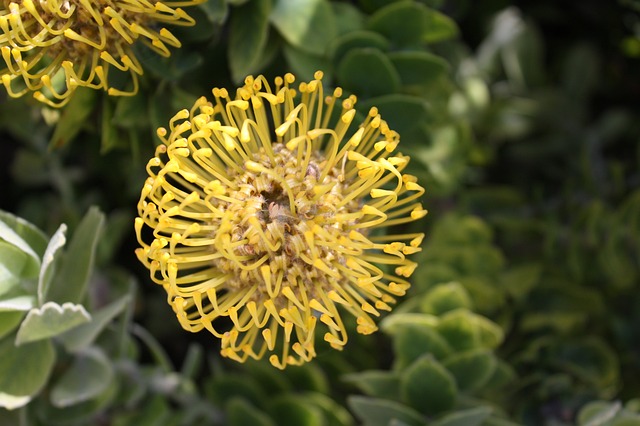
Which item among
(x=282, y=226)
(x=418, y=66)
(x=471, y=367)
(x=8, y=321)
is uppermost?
(x=418, y=66)

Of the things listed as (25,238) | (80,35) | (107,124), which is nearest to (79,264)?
(25,238)

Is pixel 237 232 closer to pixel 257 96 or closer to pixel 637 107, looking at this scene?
pixel 257 96

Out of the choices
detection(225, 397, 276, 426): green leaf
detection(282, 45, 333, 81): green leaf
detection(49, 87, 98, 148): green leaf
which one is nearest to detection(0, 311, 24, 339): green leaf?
detection(49, 87, 98, 148): green leaf

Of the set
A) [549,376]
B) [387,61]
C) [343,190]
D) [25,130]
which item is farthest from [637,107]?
[25,130]

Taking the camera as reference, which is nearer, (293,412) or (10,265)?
(10,265)

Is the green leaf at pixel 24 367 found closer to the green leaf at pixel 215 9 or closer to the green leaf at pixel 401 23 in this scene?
the green leaf at pixel 215 9

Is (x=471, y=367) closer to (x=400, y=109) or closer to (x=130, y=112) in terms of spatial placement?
(x=400, y=109)

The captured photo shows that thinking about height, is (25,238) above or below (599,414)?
above

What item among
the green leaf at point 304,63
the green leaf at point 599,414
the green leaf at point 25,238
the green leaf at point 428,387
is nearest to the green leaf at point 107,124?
the green leaf at point 25,238
